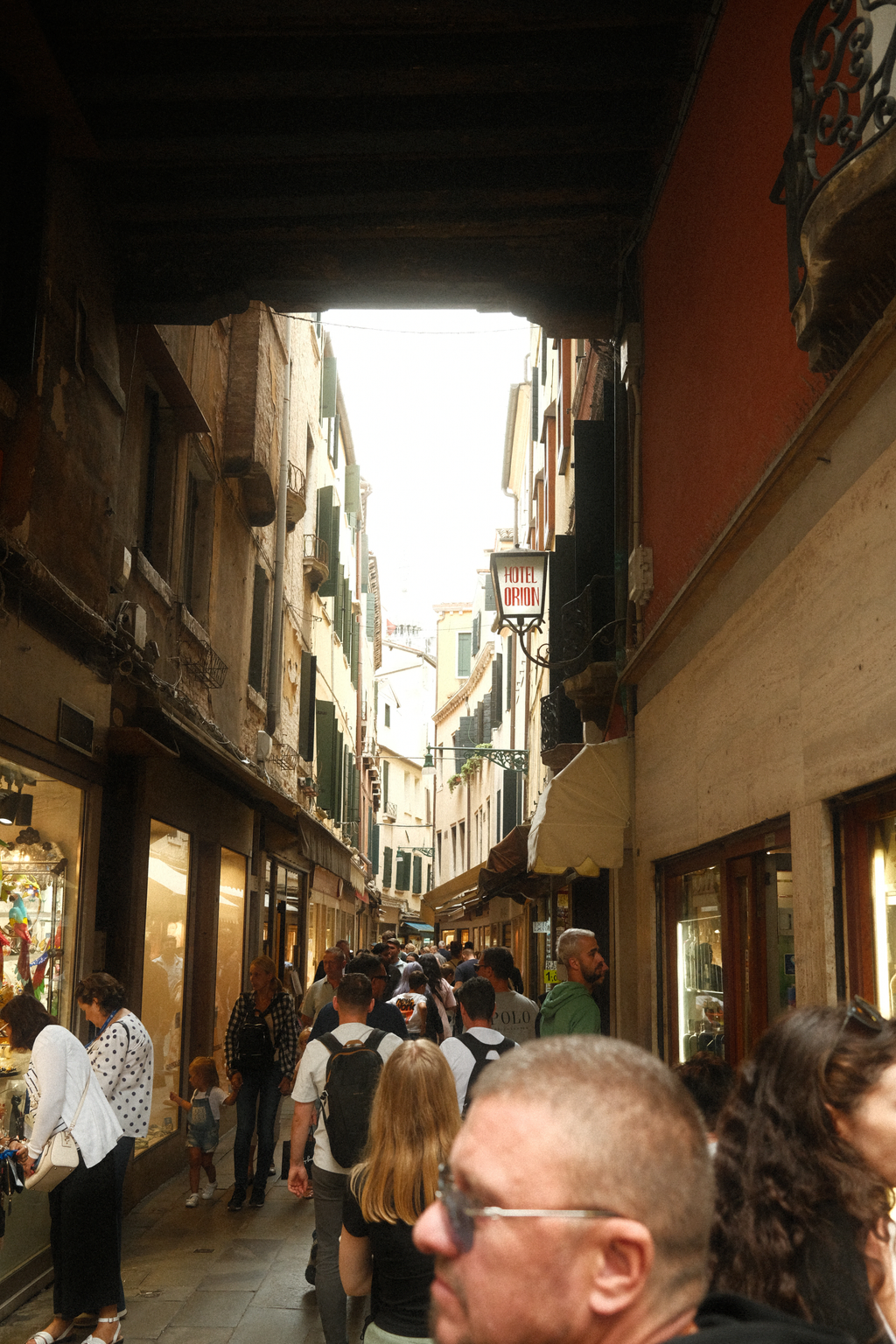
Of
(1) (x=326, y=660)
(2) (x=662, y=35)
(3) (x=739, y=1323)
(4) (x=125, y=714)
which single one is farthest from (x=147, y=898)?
(1) (x=326, y=660)

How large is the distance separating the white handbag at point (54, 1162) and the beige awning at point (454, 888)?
11.0 metres

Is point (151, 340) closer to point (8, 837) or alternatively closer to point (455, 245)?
point (455, 245)

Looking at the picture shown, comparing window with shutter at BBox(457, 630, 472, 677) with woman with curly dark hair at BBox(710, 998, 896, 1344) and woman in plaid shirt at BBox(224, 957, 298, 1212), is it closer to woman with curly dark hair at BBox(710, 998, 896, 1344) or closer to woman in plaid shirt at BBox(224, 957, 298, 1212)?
woman in plaid shirt at BBox(224, 957, 298, 1212)

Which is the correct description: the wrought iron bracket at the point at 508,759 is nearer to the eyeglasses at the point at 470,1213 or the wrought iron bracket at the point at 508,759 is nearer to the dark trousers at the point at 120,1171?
the dark trousers at the point at 120,1171

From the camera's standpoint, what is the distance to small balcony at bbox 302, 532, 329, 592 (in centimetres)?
1931

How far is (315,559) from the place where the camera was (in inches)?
760

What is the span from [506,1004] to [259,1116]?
2.44 m

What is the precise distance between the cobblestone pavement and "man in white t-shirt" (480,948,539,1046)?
186 centimetres

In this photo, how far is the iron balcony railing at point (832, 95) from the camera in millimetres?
3535

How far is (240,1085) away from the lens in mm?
9195

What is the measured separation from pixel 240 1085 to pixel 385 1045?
4178mm

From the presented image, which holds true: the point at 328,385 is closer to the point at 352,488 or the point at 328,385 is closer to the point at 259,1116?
the point at 352,488

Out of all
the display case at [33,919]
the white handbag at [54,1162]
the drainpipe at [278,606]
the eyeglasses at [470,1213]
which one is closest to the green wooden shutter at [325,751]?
the drainpipe at [278,606]

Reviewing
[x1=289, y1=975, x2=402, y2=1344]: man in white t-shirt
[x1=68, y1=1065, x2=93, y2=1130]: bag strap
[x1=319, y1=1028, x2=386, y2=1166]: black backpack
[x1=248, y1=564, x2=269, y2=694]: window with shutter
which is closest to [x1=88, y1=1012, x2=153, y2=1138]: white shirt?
[x1=68, y1=1065, x2=93, y2=1130]: bag strap
